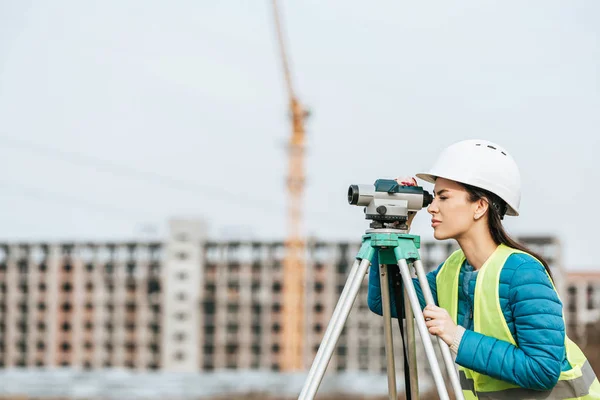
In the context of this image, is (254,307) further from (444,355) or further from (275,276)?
(444,355)

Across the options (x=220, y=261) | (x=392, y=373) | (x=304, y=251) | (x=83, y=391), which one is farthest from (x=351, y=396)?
(x=220, y=261)

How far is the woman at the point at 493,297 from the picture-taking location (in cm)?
247

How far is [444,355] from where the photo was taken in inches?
102

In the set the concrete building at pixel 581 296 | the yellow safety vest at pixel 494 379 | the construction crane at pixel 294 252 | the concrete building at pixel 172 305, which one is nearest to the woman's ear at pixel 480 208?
the yellow safety vest at pixel 494 379

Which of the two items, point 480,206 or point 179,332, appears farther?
point 179,332

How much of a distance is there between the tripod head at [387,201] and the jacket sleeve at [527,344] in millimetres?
413

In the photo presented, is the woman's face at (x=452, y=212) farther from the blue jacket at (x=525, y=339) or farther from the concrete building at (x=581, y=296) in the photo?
the concrete building at (x=581, y=296)

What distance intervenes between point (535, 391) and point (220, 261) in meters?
86.9

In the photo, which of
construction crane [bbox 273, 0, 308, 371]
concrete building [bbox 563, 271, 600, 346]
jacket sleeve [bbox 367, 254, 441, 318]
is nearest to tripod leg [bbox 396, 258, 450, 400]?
jacket sleeve [bbox 367, 254, 441, 318]

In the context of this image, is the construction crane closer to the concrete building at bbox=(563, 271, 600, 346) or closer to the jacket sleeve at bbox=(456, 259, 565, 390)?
the concrete building at bbox=(563, 271, 600, 346)

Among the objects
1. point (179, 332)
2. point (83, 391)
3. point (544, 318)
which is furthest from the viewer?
point (179, 332)

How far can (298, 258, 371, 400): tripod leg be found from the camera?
262cm

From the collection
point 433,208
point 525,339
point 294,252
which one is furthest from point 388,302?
point 294,252

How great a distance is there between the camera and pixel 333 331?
2680mm
